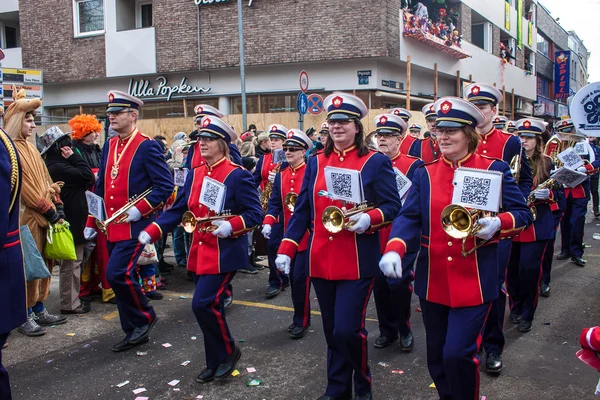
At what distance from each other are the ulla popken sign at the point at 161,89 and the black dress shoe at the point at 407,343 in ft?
65.2

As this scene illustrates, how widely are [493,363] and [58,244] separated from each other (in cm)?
464

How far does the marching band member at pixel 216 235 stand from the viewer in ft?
16.1

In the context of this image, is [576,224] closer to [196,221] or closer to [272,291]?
[272,291]

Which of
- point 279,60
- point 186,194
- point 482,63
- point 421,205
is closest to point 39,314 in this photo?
point 186,194

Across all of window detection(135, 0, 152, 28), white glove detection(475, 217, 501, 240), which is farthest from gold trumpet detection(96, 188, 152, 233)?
window detection(135, 0, 152, 28)

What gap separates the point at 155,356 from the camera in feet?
18.3

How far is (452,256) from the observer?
366 cm

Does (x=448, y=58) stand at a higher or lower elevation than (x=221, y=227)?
higher

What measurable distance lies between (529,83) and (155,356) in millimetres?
38999

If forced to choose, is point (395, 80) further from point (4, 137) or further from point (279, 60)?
point (4, 137)

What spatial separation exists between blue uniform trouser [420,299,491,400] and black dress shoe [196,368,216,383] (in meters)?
1.99

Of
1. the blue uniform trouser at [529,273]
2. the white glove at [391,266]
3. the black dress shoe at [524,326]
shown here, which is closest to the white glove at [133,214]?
the white glove at [391,266]

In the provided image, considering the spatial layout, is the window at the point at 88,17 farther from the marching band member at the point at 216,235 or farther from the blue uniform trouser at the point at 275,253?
the marching band member at the point at 216,235

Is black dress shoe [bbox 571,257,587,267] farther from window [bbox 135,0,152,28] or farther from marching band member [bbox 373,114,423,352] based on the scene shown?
window [bbox 135,0,152,28]
